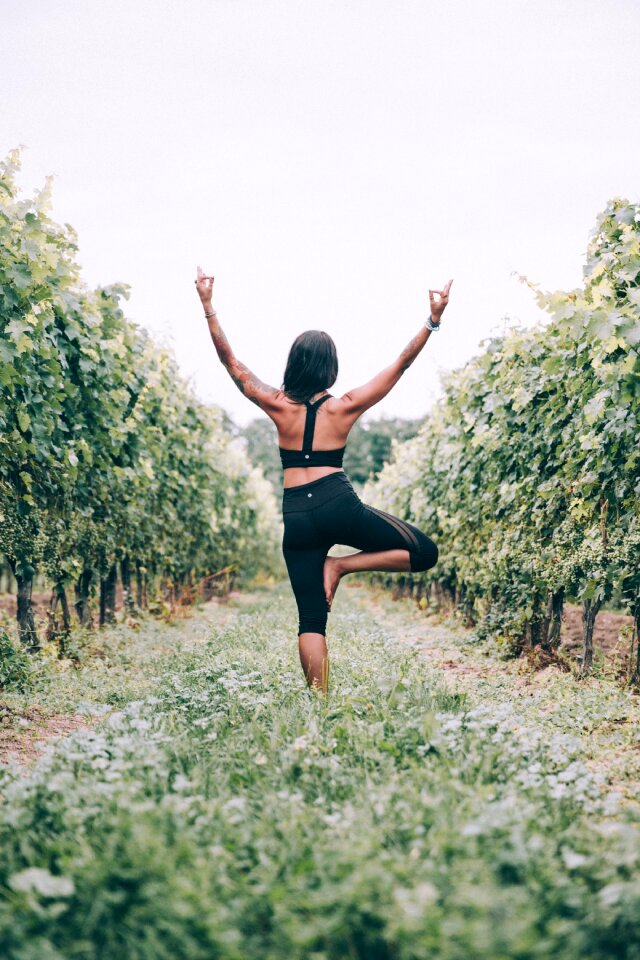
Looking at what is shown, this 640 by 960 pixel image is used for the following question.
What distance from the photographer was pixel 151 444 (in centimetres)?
958

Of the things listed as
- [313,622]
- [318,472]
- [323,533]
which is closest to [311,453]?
[318,472]

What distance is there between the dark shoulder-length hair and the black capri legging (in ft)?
1.57

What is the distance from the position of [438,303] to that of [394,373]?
1.39 ft

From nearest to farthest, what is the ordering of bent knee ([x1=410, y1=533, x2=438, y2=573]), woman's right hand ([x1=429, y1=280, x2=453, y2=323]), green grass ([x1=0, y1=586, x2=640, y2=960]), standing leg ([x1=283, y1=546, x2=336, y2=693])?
green grass ([x1=0, y1=586, x2=640, y2=960]), woman's right hand ([x1=429, y1=280, x2=453, y2=323]), standing leg ([x1=283, y1=546, x2=336, y2=693]), bent knee ([x1=410, y1=533, x2=438, y2=573])

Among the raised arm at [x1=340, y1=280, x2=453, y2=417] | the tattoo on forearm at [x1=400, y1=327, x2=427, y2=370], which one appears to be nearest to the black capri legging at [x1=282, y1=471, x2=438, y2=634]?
the raised arm at [x1=340, y1=280, x2=453, y2=417]

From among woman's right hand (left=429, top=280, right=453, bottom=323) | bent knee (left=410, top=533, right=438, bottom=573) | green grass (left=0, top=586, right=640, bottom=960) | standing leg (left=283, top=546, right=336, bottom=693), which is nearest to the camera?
green grass (left=0, top=586, right=640, bottom=960)

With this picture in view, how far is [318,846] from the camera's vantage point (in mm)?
2406

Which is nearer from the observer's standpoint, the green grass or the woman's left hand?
the green grass

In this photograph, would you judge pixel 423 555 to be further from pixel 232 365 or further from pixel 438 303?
pixel 232 365

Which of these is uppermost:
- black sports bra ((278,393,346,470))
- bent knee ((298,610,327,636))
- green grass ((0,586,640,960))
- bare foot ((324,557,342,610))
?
black sports bra ((278,393,346,470))

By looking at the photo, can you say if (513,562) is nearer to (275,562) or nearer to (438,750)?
(438,750)

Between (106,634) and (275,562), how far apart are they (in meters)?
23.9

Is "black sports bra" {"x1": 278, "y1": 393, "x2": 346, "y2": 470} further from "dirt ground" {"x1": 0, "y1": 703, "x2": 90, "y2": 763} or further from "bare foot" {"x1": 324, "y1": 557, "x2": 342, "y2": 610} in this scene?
"dirt ground" {"x1": 0, "y1": 703, "x2": 90, "y2": 763}

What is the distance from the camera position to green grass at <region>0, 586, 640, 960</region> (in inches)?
77.8
